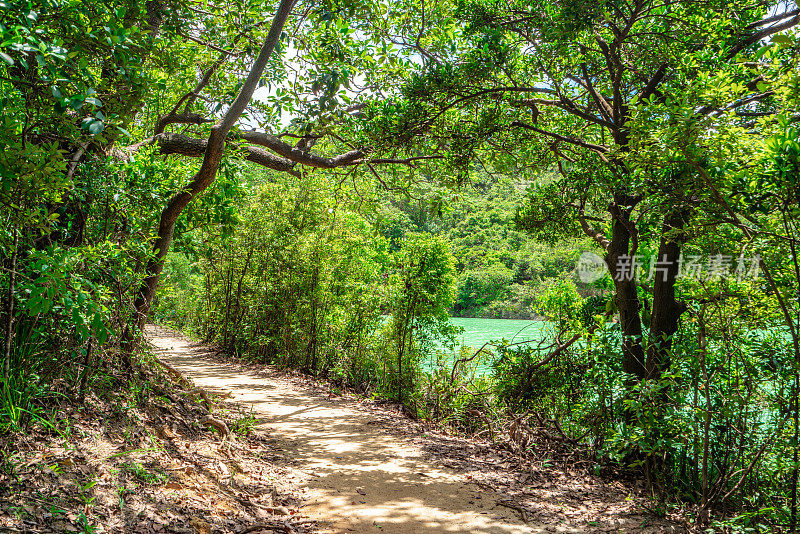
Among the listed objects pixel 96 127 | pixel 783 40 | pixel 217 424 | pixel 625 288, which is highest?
pixel 783 40

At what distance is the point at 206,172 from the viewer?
496cm

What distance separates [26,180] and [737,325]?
4.88 meters

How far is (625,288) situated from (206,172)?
4769 millimetres

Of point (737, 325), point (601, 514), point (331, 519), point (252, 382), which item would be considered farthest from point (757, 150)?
point (252, 382)

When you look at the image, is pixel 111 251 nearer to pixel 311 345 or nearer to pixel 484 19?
pixel 484 19

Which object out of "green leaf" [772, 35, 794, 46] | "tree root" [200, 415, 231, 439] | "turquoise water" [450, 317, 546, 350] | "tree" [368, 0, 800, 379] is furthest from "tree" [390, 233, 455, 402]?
"green leaf" [772, 35, 794, 46]

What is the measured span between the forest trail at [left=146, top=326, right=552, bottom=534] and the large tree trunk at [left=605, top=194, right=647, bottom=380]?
2251 millimetres

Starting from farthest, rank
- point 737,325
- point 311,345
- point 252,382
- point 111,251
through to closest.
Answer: point 311,345, point 252,382, point 737,325, point 111,251

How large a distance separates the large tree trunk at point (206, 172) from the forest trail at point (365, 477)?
0.71 m

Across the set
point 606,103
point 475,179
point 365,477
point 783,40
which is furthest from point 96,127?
point 606,103

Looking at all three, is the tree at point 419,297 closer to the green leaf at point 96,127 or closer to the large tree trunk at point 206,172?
the large tree trunk at point 206,172

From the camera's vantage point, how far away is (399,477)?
4.72 metres

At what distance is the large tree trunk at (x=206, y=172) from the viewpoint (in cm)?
418

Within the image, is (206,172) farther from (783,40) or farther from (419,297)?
(783,40)
